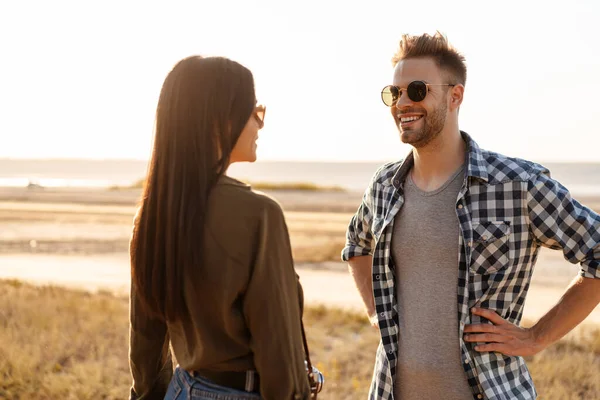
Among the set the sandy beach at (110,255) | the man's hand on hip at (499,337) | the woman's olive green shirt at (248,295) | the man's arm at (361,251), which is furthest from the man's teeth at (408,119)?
the sandy beach at (110,255)

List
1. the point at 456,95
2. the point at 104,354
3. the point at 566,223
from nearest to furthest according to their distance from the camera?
the point at 566,223
the point at 456,95
the point at 104,354

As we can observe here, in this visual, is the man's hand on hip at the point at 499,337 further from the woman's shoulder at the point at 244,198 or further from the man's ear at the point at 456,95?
the woman's shoulder at the point at 244,198

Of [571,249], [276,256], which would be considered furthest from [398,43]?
[276,256]

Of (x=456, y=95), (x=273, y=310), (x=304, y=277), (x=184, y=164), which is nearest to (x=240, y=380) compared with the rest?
(x=273, y=310)

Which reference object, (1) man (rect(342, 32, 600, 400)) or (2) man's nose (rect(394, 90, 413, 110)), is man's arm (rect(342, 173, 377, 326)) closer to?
(1) man (rect(342, 32, 600, 400))

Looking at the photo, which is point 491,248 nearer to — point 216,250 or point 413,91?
point 413,91

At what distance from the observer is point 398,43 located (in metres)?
3.29

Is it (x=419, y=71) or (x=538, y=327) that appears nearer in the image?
(x=538, y=327)

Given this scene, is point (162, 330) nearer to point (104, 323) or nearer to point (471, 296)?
point (471, 296)

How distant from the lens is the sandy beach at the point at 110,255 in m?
12.8

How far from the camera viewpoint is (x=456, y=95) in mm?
3285

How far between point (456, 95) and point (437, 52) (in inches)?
8.7

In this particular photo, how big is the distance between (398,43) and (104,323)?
6.08 m

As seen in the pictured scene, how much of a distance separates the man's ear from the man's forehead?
11 cm
